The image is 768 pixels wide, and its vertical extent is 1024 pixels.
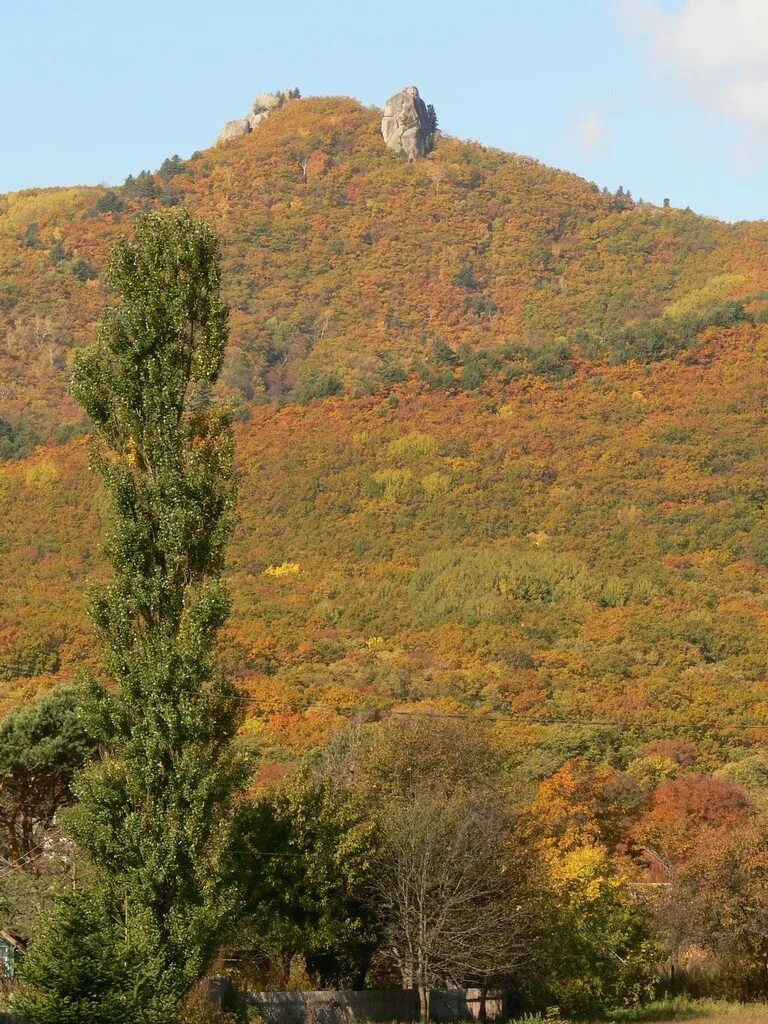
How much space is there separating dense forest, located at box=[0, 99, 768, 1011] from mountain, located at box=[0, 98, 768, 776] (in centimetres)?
33

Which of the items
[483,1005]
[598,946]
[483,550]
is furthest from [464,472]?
[483,1005]

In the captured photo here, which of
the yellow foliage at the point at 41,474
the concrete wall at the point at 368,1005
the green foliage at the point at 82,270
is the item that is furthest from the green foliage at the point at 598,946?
the green foliage at the point at 82,270

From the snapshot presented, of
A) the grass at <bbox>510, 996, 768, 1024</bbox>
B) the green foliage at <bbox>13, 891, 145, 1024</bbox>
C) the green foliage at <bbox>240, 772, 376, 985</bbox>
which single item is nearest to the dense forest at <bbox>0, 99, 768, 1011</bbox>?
the green foliage at <bbox>240, 772, 376, 985</bbox>

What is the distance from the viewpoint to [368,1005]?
32.9 meters

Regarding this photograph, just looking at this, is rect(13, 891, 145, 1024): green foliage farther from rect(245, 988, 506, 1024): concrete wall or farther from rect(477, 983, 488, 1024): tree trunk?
rect(477, 983, 488, 1024): tree trunk

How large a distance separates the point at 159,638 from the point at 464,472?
3950 inches

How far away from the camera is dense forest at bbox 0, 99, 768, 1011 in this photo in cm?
4191

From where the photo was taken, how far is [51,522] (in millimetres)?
116000

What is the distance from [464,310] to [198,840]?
161 meters

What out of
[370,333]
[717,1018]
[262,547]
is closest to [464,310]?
[370,333]

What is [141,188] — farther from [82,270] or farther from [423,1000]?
[423,1000]

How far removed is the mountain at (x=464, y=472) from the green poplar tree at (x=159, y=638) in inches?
1471

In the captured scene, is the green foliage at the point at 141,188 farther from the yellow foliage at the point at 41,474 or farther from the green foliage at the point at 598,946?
the green foliage at the point at 598,946

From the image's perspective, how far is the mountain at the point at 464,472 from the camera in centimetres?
8156
